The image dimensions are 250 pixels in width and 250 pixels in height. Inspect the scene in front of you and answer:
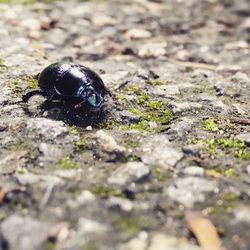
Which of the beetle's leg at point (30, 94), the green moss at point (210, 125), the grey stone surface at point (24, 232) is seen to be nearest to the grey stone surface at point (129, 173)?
the grey stone surface at point (24, 232)

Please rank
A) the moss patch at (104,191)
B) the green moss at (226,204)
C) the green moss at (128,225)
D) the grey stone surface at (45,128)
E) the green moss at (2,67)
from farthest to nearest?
the green moss at (2,67)
the grey stone surface at (45,128)
the moss patch at (104,191)
the green moss at (226,204)
the green moss at (128,225)

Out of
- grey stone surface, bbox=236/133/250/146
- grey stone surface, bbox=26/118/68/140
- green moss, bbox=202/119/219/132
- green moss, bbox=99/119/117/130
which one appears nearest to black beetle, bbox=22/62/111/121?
green moss, bbox=99/119/117/130

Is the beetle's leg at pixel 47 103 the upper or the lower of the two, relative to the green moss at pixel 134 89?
upper

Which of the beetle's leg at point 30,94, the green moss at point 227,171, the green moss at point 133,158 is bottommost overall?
the beetle's leg at point 30,94

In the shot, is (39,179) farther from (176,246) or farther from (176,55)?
(176,55)

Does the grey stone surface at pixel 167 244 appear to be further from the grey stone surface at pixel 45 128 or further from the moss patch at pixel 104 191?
the grey stone surface at pixel 45 128

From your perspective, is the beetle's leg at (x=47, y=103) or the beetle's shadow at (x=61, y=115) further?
the beetle's leg at (x=47, y=103)
